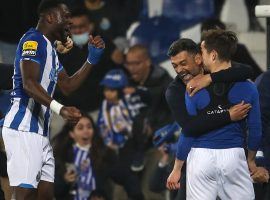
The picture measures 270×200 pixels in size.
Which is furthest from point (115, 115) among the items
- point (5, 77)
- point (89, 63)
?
point (89, 63)

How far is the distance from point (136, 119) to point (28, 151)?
4.08 meters

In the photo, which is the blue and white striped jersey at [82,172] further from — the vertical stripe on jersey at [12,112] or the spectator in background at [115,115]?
the vertical stripe on jersey at [12,112]

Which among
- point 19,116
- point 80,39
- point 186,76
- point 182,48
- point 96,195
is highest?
point 182,48

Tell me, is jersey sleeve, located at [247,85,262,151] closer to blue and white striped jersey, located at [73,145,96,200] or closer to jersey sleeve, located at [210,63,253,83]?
jersey sleeve, located at [210,63,253,83]

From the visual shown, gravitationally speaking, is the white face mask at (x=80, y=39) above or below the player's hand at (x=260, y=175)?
above

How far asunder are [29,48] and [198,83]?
1.20 meters

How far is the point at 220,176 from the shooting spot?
250 inches

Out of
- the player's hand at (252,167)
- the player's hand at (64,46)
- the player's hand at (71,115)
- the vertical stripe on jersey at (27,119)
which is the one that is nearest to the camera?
the player's hand at (71,115)

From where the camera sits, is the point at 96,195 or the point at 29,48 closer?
the point at 29,48

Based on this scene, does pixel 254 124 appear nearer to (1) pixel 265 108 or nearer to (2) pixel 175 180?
(1) pixel 265 108

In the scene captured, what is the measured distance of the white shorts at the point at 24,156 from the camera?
6.63 meters

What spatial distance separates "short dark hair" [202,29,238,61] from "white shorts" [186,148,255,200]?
0.65 m

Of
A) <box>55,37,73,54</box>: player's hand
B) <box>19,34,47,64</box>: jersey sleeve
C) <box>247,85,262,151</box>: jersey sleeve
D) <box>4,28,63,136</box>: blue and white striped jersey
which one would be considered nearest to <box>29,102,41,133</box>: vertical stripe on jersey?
<box>4,28,63,136</box>: blue and white striped jersey

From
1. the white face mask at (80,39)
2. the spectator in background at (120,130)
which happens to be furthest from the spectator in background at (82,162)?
the white face mask at (80,39)
